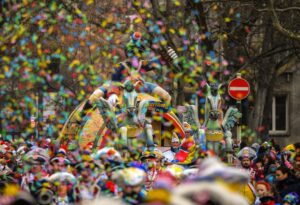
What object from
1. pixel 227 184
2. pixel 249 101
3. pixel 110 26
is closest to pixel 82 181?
pixel 227 184

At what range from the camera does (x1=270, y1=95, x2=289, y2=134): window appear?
4135cm

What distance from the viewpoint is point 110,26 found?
24.8 meters

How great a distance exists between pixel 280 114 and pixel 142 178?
1300 inches

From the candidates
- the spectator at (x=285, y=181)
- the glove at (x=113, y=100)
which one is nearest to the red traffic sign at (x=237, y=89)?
the glove at (x=113, y=100)

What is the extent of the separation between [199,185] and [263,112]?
86.3 feet

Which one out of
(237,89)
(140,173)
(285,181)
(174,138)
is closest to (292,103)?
(237,89)

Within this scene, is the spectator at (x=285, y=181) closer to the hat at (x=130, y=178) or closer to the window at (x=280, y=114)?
the hat at (x=130, y=178)

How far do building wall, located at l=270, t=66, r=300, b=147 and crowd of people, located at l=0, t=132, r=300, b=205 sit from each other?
23481 mm

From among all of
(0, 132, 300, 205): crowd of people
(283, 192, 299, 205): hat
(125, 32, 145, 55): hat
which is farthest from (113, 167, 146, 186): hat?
(125, 32, 145, 55): hat

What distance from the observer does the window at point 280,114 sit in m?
41.3

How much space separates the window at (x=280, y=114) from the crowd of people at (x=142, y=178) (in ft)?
77.4

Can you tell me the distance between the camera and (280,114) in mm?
41594

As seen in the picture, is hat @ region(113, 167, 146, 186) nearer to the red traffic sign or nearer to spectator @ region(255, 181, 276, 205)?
spectator @ region(255, 181, 276, 205)

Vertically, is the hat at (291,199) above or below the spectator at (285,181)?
below
